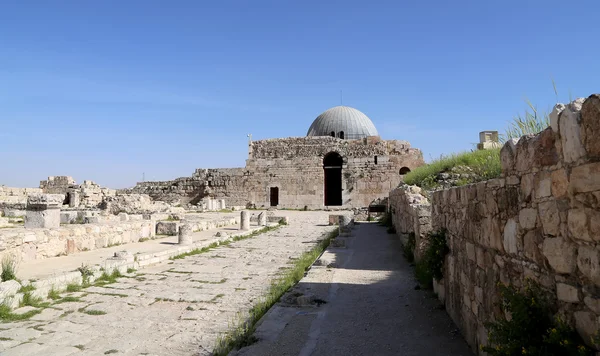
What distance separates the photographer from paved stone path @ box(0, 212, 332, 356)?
4586 mm

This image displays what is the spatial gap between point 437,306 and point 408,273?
2.21 metres

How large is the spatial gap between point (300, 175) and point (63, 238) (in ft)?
68.7

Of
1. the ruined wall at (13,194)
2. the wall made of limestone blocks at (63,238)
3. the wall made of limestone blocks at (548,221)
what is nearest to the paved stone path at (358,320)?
the wall made of limestone blocks at (548,221)

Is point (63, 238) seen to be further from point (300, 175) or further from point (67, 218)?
point (300, 175)

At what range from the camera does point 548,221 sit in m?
2.40

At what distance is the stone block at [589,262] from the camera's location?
1976mm

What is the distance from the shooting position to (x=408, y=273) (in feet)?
24.7

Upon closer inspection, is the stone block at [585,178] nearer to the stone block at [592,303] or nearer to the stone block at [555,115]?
the stone block at [555,115]

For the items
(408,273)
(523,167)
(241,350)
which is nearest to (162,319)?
(241,350)

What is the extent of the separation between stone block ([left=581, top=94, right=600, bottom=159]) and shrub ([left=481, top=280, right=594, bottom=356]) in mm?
907

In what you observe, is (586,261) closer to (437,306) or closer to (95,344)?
(437,306)

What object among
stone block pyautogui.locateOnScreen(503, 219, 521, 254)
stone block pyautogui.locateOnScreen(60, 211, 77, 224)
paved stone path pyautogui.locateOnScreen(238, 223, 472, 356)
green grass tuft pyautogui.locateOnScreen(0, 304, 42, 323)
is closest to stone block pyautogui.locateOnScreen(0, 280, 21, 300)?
green grass tuft pyautogui.locateOnScreen(0, 304, 42, 323)

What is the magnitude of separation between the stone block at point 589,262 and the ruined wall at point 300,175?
25.6 m

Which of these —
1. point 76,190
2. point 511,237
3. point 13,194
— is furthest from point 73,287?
point 13,194
